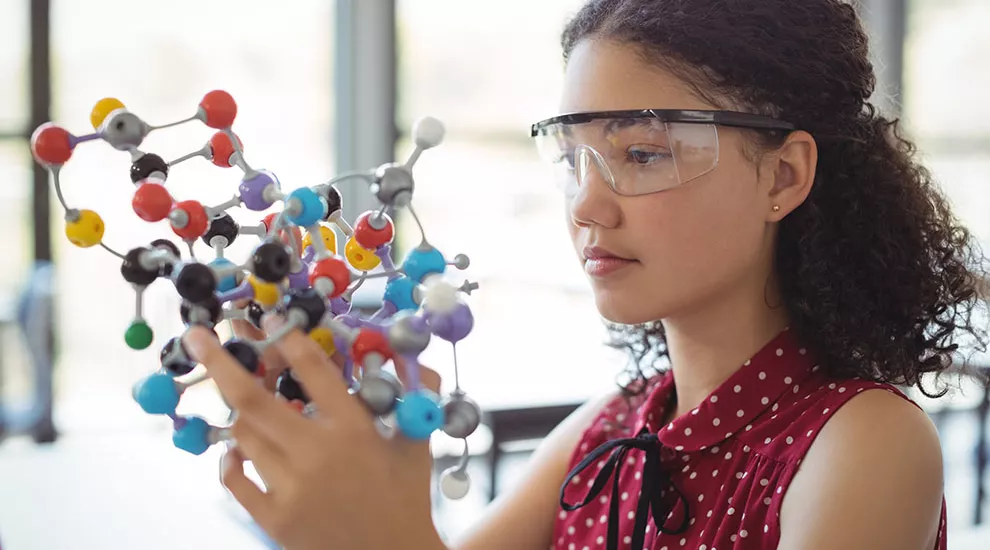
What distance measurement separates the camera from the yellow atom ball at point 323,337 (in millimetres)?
667

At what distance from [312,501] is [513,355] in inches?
142

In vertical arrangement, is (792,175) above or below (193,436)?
above

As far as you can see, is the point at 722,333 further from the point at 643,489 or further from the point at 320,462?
the point at 320,462

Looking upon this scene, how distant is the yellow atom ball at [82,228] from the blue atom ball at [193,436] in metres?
0.15

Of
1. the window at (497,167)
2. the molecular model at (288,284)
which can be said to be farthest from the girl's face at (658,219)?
the window at (497,167)

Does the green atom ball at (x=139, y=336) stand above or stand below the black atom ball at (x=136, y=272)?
below

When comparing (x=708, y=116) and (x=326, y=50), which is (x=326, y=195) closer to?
(x=708, y=116)

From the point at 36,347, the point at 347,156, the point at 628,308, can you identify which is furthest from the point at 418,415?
the point at 347,156

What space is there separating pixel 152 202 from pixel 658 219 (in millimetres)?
568

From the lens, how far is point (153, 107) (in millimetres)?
3967

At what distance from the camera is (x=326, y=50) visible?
4281 mm

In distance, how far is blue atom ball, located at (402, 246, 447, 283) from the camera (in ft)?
2.35

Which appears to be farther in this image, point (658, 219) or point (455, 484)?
point (658, 219)

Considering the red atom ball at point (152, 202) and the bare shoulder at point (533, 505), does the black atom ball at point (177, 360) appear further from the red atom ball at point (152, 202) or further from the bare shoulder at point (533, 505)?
the bare shoulder at point (533, 505)
